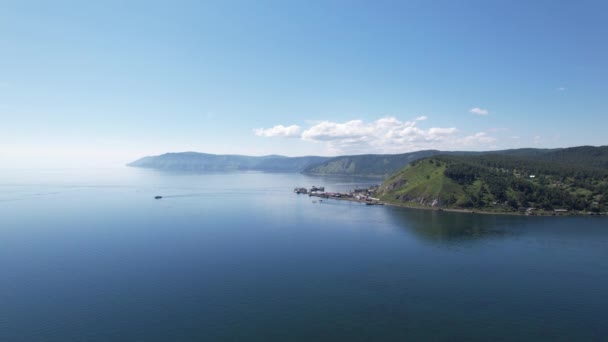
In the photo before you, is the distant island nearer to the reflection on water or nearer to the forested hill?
the forested hill

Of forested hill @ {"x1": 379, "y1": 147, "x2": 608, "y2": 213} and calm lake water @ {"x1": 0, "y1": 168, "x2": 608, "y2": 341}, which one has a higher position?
forested hill @ {"x1": 379, "y1": 147, "x2": 608, "y2": 213}

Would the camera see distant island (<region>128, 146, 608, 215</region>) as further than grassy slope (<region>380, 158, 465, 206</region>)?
No

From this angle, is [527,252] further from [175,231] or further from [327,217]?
[175,231]

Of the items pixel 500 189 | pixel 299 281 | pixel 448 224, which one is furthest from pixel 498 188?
pixel 299 281

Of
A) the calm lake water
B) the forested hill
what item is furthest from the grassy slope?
the calm lake water

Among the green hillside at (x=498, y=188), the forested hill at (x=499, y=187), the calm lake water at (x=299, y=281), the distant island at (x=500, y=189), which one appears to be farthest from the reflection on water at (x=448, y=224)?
the green hillside at (x=498, y=188)

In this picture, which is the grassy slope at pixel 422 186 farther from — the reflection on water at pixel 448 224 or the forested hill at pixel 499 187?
the reflection on water at pixel 448 224

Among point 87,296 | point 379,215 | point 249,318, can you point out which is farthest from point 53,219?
point 379,215
